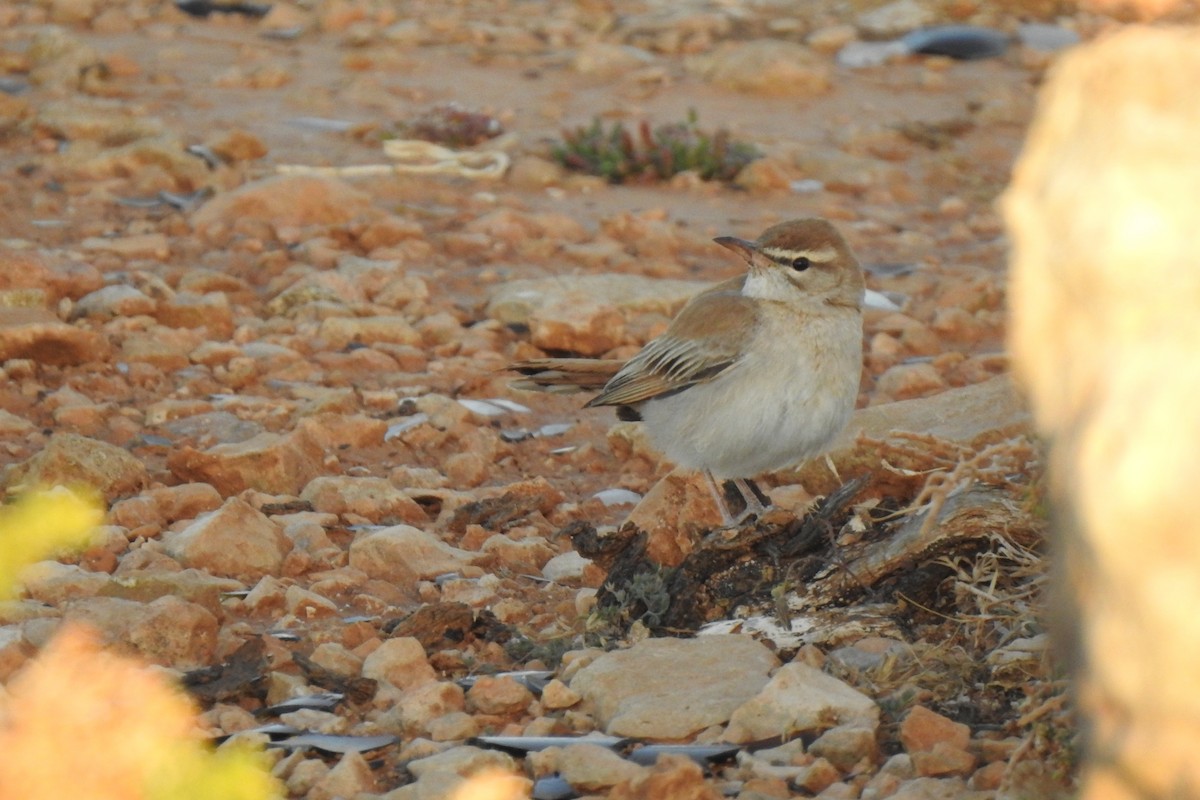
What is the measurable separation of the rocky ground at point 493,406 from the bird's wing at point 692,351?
513 mm

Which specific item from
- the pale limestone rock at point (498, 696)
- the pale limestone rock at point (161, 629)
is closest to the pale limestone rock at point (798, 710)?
the pale limestone rock at point (498, 696)

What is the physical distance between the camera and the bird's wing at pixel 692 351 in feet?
21.2

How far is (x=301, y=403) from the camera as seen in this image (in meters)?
7.68

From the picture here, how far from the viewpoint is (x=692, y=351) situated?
6.57m

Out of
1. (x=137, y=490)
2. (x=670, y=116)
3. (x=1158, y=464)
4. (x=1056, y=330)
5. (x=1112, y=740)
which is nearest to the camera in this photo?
(x=1158, y=464)

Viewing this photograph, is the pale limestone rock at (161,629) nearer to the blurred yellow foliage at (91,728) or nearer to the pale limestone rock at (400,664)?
the blurred yellow foliage at (91,728)

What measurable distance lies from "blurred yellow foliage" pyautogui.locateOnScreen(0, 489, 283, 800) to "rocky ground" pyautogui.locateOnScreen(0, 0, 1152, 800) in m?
0.15

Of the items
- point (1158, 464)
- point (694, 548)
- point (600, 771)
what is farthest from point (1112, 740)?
point (694, 548)

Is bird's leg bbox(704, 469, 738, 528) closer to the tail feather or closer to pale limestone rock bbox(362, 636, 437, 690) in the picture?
the tail feather

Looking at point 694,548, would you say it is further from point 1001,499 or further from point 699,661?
point 1001,499

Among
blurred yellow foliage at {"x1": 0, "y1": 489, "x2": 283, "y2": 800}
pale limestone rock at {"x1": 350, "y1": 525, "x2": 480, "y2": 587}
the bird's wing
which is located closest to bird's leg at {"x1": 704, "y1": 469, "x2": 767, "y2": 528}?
the bird's wing

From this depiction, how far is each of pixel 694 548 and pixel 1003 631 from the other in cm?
113

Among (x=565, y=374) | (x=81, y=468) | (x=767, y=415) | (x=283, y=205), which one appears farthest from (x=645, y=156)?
(x=81, y=468)

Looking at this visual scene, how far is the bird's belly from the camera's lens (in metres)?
6.20
